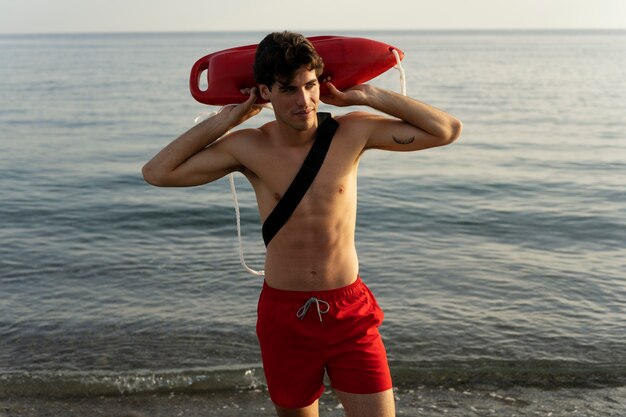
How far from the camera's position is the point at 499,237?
12523mm

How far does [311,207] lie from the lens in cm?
438

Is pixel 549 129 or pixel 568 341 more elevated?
pixel 549 129

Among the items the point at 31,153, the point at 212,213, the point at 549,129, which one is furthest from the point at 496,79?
the point at 212,213

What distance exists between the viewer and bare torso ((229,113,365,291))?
4.38m

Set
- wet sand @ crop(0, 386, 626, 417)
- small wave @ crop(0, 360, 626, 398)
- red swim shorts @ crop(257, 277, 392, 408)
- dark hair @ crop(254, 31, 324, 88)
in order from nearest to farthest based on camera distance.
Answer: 1. dark hair @ crop(254, 31, 324, 88)
2. red swim shorts @ crop(257, 277, 392, 408)
3. wet sand @ crop(0, 386, 626, 417)
4. small wave @ crop(0, 360, 626, 398)

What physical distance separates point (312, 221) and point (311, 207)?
73mm

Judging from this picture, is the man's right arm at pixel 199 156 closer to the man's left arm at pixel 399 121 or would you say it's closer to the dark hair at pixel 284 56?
the dark hair at pixel 284 56

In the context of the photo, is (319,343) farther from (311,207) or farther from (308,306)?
(311,207)

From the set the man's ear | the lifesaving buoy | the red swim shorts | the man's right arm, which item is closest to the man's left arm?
the lifesaving buoy

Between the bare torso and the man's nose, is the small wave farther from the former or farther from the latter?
the man's nose

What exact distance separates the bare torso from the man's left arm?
11 cm

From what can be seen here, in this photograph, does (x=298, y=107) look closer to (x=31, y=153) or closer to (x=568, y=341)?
(x=568, y=341)

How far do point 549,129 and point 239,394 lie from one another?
2134 cm

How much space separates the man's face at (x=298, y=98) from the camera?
4129mm
